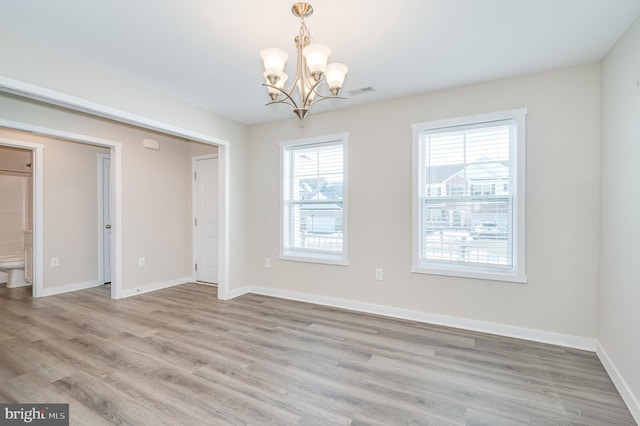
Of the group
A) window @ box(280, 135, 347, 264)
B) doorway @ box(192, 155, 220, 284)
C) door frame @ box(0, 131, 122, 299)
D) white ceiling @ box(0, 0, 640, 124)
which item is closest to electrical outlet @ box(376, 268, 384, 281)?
window @ box(280, 135, 347, 264)

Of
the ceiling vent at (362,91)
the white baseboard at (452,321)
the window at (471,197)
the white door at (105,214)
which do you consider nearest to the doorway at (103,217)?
the white door at (105,214)

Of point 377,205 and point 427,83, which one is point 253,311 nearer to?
point 377,205

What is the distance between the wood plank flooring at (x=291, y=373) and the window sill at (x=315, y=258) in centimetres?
66

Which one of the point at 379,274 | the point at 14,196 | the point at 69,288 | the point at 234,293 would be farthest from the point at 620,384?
the point at 14,196

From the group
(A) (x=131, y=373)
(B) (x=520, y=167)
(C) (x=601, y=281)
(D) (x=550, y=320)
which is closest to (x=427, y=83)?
(B) (x=520, y=167)

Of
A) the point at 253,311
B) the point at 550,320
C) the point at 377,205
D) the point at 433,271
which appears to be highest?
the point at 377,205

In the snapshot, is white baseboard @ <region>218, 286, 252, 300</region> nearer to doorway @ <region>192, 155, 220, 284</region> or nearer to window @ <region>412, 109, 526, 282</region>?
doorway @ <region>192, 155, 220, 284</region>

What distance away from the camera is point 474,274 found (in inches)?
124

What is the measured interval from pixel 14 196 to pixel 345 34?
674 cm

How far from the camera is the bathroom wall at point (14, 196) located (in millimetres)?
5465

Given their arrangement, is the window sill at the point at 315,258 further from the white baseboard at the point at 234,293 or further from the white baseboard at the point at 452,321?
the white baseboard at the point at 234,293

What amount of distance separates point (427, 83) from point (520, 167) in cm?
121

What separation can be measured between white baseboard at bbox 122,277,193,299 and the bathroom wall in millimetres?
2894

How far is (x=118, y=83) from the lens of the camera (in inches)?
118
